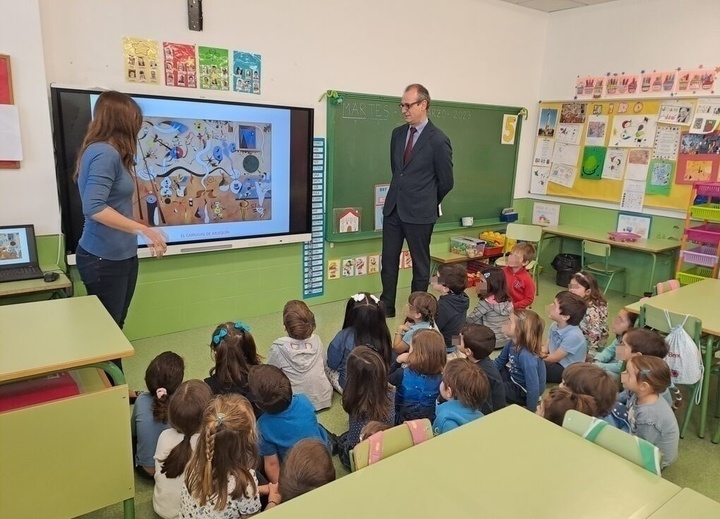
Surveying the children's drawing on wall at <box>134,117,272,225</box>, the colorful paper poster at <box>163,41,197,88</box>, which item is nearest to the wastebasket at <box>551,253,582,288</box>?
the children's drawing on wall at <box>134,117,272,225</box>

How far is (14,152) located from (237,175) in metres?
1.36

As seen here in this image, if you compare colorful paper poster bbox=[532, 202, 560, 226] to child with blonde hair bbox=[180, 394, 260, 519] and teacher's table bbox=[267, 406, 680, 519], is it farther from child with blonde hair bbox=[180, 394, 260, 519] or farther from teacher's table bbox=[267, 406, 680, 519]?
child with blonde hair bbox=[180, 394, 260, 519]

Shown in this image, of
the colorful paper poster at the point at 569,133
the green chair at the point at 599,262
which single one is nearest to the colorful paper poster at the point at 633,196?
the green chair at the point at 599,262

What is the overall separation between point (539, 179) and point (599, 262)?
3.66ft

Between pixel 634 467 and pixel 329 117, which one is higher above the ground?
pixel 329 117

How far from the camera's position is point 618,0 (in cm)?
493

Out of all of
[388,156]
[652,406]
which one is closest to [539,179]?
[388,156]

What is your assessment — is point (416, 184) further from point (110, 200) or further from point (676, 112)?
point (676, 112)

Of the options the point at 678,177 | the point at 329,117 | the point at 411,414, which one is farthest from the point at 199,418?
the point at 678,177

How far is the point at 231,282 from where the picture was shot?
4008 mm

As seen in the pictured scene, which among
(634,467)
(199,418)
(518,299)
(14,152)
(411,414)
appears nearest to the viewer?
(634,467)

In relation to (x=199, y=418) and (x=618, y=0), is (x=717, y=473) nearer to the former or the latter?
(x=199, y=418)

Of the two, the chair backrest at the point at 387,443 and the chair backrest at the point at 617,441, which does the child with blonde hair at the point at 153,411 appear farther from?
the chair backrest at the point at 617,441

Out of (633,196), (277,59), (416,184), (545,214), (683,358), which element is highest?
(277,59)
